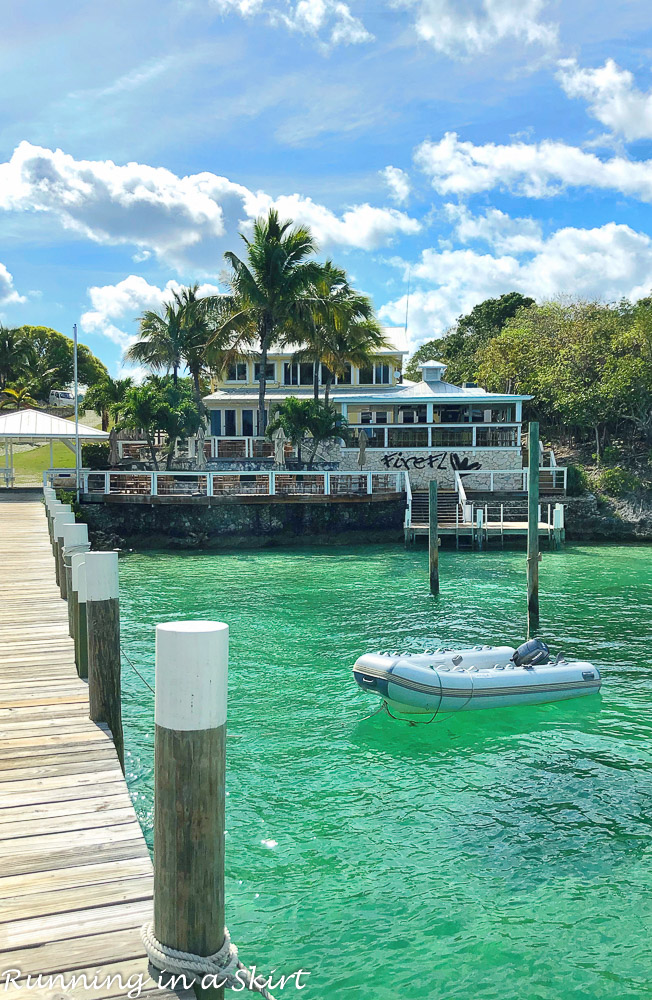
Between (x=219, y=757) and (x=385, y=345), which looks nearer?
(x=219, y=757)

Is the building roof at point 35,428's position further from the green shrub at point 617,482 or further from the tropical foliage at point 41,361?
the tropical foliage at point 41,361

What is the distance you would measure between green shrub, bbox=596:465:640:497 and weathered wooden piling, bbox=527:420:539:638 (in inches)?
668

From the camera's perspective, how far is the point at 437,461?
34281 millimetres

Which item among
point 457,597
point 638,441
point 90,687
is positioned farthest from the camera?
point 638,441

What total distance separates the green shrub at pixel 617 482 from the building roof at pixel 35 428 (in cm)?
2146

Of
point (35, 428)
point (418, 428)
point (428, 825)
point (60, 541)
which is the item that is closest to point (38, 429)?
point (35, 428)

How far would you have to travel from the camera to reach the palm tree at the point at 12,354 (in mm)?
56094

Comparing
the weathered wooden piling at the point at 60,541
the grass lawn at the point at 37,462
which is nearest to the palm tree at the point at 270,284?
the grass lawn at the point at 37,462

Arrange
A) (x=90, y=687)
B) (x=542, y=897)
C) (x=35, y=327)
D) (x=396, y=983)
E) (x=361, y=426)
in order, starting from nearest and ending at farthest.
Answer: (x=396, y=983)
(x=90, y=687)
(x=542, y=897)
(x=361, y=426)
(x=35, y=327)

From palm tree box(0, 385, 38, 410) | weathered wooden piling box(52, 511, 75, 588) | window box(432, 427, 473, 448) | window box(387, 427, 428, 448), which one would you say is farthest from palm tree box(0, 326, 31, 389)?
weathered wooden piling box(52, 511, 75, 588)

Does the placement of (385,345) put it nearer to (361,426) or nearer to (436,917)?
(361,426)

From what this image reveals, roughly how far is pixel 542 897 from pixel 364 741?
3564 mm

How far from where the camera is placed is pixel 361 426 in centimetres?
3531

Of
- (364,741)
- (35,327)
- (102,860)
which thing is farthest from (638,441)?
(35,327)
